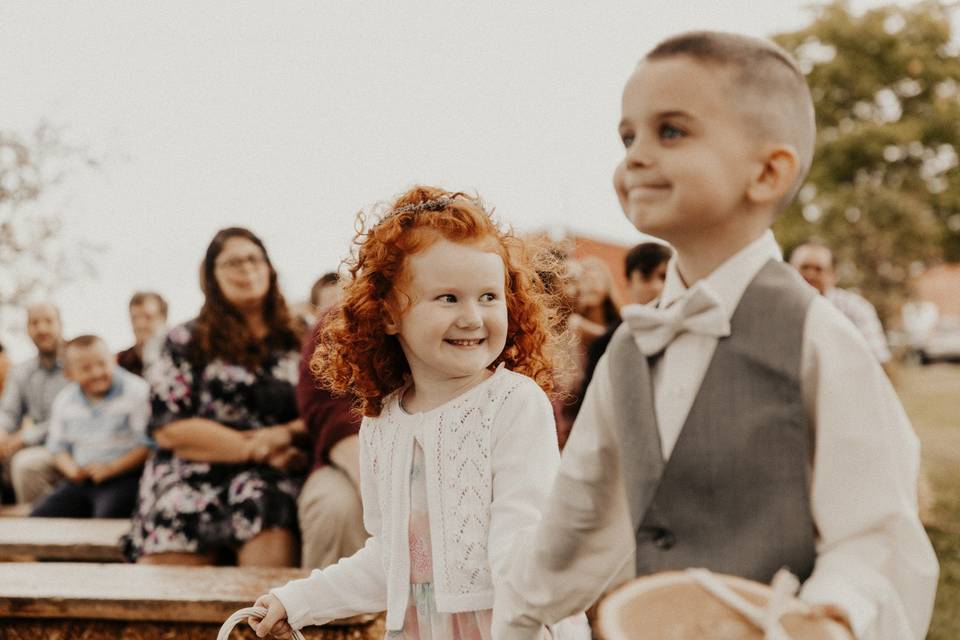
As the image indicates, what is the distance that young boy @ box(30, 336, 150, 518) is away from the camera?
235 inches

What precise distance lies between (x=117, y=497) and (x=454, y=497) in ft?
14.7

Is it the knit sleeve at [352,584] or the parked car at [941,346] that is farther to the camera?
the parked car at [941,346]

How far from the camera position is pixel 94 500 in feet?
19.8

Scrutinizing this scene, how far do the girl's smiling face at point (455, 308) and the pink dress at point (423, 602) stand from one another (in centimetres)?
20

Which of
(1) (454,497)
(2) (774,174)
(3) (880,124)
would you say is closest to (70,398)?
(1) (454,497)

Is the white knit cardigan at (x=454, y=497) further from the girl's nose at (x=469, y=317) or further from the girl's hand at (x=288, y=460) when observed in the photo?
the girl's hand at (x=288, y=460)

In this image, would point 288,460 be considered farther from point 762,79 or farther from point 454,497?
point 762,79

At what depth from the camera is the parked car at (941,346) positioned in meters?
33.6

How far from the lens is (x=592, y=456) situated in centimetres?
147

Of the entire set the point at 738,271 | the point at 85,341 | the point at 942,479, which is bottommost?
the point at 942,479

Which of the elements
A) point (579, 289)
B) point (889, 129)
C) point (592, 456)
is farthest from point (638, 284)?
point (889, 129)

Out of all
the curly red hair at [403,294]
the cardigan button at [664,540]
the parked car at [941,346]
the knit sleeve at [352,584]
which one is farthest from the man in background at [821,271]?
the parked car at [941,346]

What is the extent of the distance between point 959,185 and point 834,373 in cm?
2675

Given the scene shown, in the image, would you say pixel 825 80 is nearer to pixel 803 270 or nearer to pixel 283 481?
pixel 803 270
